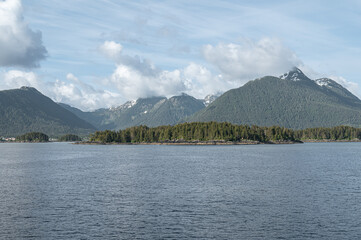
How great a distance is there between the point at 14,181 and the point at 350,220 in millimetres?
81430

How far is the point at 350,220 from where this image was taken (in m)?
55.2

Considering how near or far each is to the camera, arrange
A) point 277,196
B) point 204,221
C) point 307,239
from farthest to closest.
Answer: point 277,196, point 204,221, point 307,239

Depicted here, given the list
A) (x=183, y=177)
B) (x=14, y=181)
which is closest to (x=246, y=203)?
(x=183, y=177)

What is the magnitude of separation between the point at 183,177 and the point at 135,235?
5603 centimetres

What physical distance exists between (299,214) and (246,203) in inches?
423

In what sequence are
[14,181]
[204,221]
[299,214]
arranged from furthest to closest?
[14,181]
[299,214]
[204,221]

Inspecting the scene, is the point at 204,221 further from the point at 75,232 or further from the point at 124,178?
the point at 124,178

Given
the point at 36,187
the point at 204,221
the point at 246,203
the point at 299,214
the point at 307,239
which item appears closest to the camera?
the point at 307,239

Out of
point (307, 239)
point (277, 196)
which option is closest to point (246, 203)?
point (277, 196)

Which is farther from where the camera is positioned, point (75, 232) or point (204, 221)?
point (204, 221)

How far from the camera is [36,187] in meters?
86.8

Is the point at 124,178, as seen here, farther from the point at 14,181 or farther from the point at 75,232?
the point at 75,232

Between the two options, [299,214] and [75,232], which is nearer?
[75,232]

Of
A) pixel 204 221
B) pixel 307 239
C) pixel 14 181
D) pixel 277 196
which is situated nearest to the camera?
pixel 307 239
